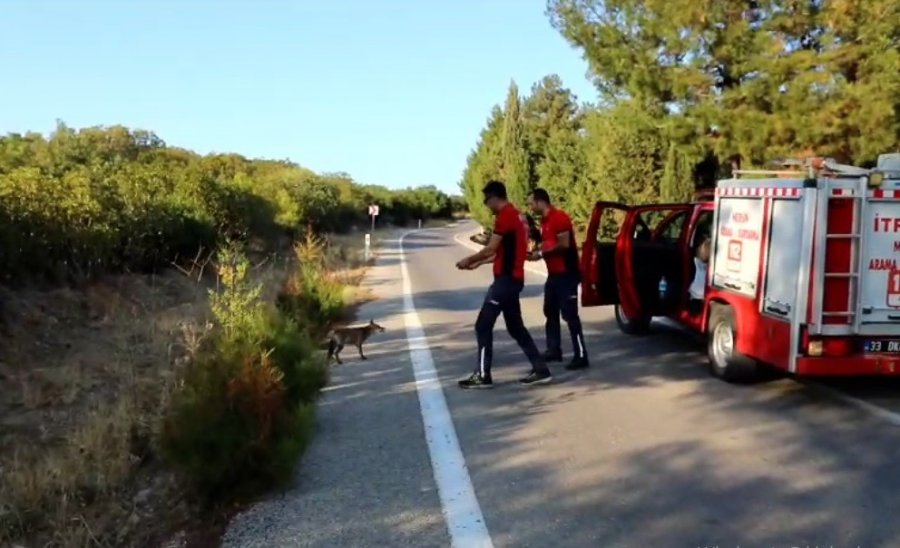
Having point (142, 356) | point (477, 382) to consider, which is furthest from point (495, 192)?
point (142, 356)

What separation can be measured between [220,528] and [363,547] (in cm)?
89

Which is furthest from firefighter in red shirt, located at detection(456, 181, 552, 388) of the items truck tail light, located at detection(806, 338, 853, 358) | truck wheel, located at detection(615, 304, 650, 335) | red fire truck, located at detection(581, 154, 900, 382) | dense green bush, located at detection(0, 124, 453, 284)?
dense green bush, located at detection(0, 124, 453, 284)

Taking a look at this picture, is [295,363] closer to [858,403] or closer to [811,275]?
[811,275]

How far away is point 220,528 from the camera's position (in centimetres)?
479

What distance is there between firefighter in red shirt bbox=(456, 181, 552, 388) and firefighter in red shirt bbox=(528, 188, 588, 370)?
80cm

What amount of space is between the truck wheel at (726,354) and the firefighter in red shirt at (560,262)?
1311mm

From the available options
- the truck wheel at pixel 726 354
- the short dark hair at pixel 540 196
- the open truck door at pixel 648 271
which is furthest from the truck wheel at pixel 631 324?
the short dark hair at pixel 540 196

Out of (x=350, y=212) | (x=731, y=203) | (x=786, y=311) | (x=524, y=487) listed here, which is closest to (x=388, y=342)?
(x=731, y=203)

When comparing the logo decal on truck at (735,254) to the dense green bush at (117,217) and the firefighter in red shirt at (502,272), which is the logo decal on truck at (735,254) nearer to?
the firefighter in red shirt at (502,272)

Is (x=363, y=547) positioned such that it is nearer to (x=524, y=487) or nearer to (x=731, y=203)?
(x=524, y=487)

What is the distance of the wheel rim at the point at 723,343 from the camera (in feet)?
27.7

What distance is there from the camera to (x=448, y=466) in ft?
19.1

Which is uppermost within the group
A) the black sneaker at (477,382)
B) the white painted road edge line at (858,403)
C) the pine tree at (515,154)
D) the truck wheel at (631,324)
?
the pine tree at (515,154)

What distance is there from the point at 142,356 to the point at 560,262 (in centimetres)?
606
